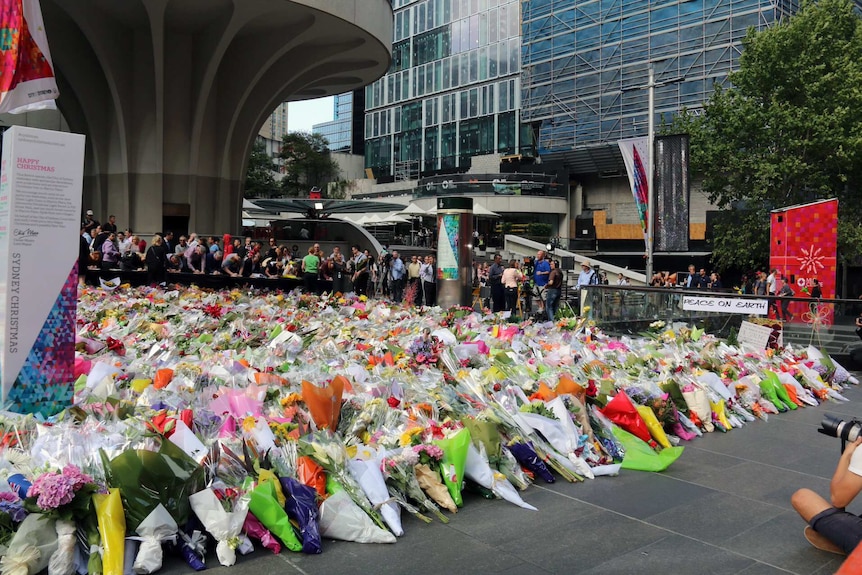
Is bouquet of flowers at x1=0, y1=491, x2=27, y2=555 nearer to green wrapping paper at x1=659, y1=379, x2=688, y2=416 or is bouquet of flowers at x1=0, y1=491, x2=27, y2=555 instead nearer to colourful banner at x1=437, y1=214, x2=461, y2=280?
green wrapping paper at x1=659, y1=379, x2=688, y2=416

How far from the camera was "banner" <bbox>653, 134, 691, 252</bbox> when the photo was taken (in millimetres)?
21016

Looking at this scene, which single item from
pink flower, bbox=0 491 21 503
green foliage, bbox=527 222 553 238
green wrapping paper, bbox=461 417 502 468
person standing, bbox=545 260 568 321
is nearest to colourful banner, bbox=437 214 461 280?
person standing, bbox=545 260 568 321

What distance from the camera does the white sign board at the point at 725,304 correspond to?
12773 millimetres

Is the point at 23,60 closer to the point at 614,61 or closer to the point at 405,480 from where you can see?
the point at 405,480

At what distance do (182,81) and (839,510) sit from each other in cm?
2792

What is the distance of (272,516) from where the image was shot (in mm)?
4332

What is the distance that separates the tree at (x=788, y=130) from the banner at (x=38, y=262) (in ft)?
90.8

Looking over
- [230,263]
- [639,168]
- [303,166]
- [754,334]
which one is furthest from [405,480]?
[303,166]

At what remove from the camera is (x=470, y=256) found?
18.9 m

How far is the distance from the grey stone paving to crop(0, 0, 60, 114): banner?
4.62m

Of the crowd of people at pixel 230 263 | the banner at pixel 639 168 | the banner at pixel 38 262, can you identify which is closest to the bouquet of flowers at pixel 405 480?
the banner at pixel 38 262

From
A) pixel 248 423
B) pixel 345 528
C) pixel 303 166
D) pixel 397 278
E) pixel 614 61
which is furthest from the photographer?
pixel 303 166

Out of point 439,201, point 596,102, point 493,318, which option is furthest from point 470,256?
point 596,102

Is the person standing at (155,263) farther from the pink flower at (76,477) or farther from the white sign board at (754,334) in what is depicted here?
the pink flower at (76,477)
